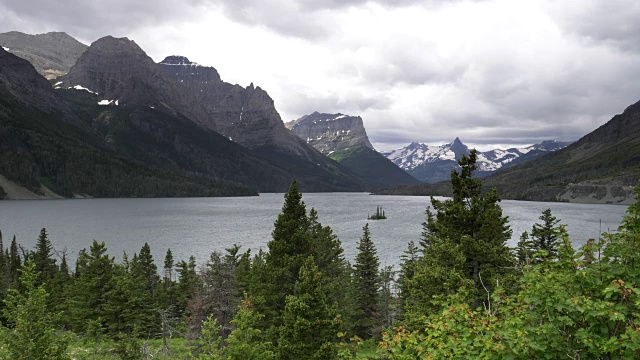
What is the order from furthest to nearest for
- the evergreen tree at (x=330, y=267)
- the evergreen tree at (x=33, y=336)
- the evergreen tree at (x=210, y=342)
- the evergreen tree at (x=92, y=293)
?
the evergreen tree at (x=92, y=293) < the evergreen tree at (x=330, y=267) < the evergreen tree at (x=210, y=342) < the evergreen tree at (x=33, y=336)

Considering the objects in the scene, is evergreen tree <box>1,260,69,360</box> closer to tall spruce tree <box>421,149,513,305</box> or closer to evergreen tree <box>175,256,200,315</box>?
tall spruce tree <box>421,149,513,305</box>

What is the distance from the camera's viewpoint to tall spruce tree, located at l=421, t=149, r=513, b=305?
22.7 meters

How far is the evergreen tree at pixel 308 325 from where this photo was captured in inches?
934

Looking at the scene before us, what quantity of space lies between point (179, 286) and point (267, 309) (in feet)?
130

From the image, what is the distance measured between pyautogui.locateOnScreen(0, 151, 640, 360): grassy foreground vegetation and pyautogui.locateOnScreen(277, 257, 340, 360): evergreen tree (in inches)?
3.1

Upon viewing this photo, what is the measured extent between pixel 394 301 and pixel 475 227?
34.9 meters

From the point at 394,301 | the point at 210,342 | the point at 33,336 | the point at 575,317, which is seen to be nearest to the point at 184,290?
the point at 394,301

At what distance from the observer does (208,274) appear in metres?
38.5

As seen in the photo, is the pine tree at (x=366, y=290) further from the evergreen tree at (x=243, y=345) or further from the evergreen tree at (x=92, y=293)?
the evergreen tree at (x=92, y=293)

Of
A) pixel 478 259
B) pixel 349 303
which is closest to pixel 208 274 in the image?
pixel 349 303

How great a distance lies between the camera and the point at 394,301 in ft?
183

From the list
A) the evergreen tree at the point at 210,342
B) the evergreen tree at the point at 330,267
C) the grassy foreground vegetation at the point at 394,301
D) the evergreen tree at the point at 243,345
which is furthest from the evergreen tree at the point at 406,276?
the evergreen tree at the point at 210,342

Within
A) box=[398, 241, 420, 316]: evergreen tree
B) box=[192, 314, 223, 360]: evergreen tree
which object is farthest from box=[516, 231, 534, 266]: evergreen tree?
box=[192, 314, 223, 360]: evergreen tree

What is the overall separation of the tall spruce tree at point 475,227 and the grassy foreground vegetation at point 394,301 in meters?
0.08
